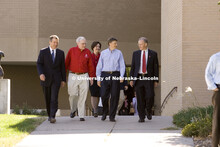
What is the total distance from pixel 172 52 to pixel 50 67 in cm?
628

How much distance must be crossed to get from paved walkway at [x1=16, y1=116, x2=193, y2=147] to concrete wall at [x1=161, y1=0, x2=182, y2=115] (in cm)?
410

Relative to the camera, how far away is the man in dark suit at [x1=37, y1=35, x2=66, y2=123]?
31.4ft

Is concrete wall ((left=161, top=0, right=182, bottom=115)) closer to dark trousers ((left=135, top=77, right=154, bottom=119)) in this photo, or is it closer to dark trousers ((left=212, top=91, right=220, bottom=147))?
dark trousers ((left=135, top=77, right=154, bottom=119))

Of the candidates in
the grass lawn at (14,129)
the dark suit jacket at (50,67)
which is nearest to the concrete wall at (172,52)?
the dark suit jacket at (50,67)

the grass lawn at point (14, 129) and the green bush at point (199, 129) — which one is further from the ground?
the green bush at point (199, 129)

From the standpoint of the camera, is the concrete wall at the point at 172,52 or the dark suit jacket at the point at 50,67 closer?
the dark suit jacket at the point at 50,67

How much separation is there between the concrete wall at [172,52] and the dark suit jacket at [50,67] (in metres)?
4.56

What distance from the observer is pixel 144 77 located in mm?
9828

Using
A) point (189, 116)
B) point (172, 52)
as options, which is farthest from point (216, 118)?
point (172, 52)

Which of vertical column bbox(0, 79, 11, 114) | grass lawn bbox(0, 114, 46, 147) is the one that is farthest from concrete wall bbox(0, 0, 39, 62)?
grass lawn bbox(0, 114, 46, 147)

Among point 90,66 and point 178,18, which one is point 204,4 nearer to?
point 178,18

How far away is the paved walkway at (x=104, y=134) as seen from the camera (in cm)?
714

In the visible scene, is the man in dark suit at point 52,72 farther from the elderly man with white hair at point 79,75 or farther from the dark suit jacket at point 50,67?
the elderly man with white hair at point 79,75

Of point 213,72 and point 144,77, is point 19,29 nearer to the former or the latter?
point 144,77
